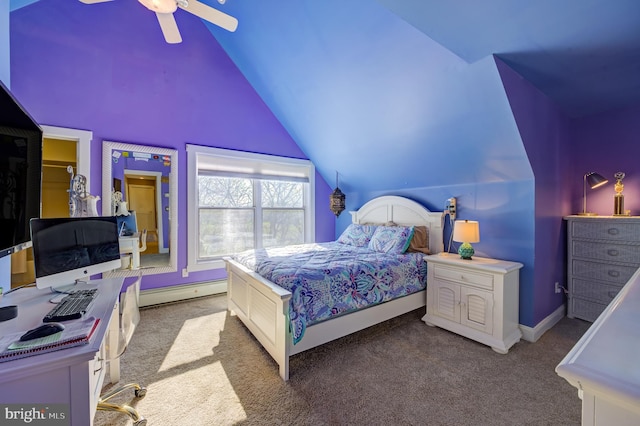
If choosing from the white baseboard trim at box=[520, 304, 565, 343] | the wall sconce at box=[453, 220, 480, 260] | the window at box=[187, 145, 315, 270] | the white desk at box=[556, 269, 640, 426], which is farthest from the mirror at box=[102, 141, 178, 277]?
the white baseboard trim at box=[520, 304, 565, 343]

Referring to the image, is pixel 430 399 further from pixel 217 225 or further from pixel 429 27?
pixel 217 225

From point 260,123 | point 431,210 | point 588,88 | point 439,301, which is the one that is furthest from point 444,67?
point 260,123

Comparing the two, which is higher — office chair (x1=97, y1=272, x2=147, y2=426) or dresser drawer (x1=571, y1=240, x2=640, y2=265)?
dresser drawer (x1=571, y1=240, x2=640, y2=265)

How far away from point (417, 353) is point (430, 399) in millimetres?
568

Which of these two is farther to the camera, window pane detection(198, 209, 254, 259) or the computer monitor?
window pane detection(198, 209, 254, 259)

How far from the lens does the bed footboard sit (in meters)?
1.97

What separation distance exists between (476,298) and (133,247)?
12.9 ft

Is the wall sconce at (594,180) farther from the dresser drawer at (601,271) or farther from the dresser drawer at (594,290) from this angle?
the dresser drawer at (594,290)

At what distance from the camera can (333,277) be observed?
233 centimetres

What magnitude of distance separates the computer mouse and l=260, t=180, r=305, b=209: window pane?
11.2 feet

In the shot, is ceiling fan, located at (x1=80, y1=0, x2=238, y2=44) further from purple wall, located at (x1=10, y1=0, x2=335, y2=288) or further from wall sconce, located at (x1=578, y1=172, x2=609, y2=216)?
wall sconce, located at (x1=578, y1=172, x2=609, y2=216)

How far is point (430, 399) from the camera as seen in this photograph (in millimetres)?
1778

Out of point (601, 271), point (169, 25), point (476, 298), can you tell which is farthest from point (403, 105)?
point (601, 271)

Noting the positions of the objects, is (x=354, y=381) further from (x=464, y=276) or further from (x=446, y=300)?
(x=464, y=276)
